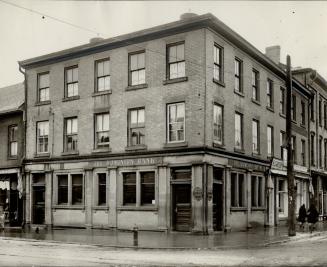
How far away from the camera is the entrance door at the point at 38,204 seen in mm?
28359

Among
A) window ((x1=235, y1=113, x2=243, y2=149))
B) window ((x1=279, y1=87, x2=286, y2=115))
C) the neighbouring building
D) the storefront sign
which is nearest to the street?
the storefront sign

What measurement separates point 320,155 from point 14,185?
80.3ft

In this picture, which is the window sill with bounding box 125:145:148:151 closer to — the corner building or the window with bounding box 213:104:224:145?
the corner building

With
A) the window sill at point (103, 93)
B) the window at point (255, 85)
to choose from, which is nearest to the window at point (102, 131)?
the window sill at point (103, 93)

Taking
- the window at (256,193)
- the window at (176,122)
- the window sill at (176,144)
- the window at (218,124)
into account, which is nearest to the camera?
the window sill at (176,144)

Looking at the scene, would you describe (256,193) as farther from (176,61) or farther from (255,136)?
(176,61)

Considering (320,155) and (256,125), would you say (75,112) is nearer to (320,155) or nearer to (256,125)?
(256,125)

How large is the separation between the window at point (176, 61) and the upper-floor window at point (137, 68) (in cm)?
161

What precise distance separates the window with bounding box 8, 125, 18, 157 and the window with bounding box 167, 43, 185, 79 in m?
11.8

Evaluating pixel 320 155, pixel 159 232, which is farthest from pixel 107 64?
pixel 320 155

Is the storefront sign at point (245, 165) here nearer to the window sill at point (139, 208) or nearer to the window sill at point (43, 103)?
the window sill at point (139, 208)

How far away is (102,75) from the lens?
26.5m

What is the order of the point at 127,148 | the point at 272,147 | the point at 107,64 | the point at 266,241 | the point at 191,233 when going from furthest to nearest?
the point at 272,147, the point at 107,64, the point at 127,148, the point at 191,233, the point at 266,241

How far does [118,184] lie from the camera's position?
24984 millimetres
